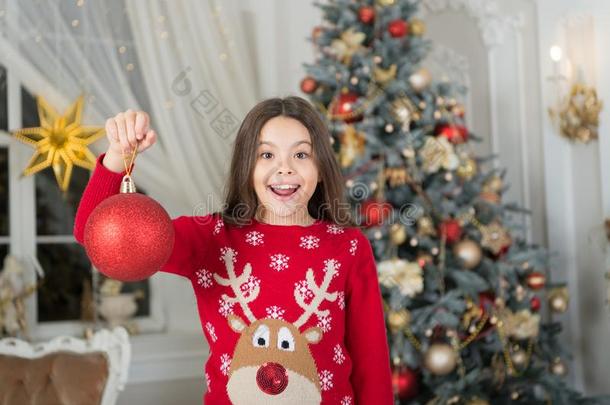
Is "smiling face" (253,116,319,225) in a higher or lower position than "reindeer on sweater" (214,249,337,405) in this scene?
higher

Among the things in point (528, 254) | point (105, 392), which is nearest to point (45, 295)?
point (105, 392)

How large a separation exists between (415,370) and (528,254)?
0.79 metres

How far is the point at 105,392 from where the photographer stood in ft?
9.95

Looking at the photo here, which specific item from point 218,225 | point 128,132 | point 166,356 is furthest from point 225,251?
→ point 166,356

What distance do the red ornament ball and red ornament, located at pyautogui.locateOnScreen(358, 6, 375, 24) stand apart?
2464mm

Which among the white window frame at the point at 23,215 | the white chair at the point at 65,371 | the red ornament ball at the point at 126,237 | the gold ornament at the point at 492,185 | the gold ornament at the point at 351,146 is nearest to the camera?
the red ornament ball at the point at 126,237

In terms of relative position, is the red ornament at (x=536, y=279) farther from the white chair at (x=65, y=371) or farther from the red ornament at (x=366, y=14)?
the white chair at (x=65, y=371)

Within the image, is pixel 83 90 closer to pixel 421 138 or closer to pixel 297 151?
pixel 421 138

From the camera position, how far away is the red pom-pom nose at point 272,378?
161cm

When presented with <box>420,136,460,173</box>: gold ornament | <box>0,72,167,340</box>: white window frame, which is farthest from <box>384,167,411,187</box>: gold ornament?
<box>0,72,167,340</box>: white window frame

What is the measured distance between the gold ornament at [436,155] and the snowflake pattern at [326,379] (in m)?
1.99

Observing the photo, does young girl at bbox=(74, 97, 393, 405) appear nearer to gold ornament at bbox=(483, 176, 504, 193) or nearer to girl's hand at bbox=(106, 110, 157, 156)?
girl's hand at bbox=(106, 110, 157, 156)

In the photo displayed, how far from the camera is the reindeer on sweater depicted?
5.28 ft

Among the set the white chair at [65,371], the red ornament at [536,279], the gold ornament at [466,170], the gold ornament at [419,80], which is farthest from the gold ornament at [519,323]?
the white chair at [65,371]
